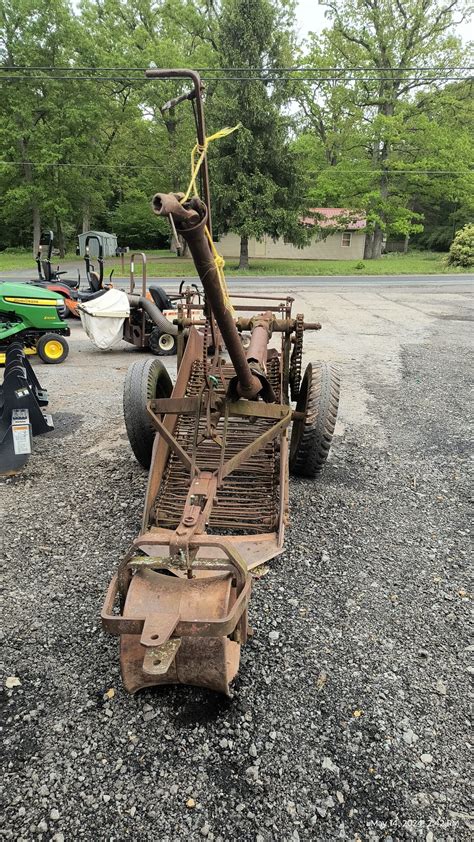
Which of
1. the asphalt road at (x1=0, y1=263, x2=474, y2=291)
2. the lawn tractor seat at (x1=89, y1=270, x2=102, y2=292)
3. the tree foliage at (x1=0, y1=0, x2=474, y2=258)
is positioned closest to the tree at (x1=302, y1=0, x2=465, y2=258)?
the tree foliage at (x1=0, y1=0, x2=474, y2=258)

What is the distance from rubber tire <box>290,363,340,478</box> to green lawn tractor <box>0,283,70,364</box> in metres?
4.93

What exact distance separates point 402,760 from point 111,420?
4475 mm

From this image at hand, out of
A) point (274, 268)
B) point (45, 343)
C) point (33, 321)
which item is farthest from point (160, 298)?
point (274, 268)

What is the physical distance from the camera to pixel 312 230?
24453mm

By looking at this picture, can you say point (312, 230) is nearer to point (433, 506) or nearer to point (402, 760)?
point (433, 506)

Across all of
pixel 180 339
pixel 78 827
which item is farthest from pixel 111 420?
pixel 78 827

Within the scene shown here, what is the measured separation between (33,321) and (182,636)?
6944 mm

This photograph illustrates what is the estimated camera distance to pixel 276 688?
252 centimetres

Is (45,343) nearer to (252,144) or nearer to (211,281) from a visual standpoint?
(211,281)

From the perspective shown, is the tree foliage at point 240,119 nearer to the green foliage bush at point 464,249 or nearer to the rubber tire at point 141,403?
the green foliage bush at point 464,249

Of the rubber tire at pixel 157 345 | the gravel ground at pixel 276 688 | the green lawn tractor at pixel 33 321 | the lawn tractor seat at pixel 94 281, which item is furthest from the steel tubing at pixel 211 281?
the lawn tractor seat at pixel 94 281

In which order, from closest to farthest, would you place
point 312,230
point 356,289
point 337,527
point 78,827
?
point 78,827
point 337,527
point 356,289
point 312,230

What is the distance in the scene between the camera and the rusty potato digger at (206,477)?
212 centimetres

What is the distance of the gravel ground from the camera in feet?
6.63
